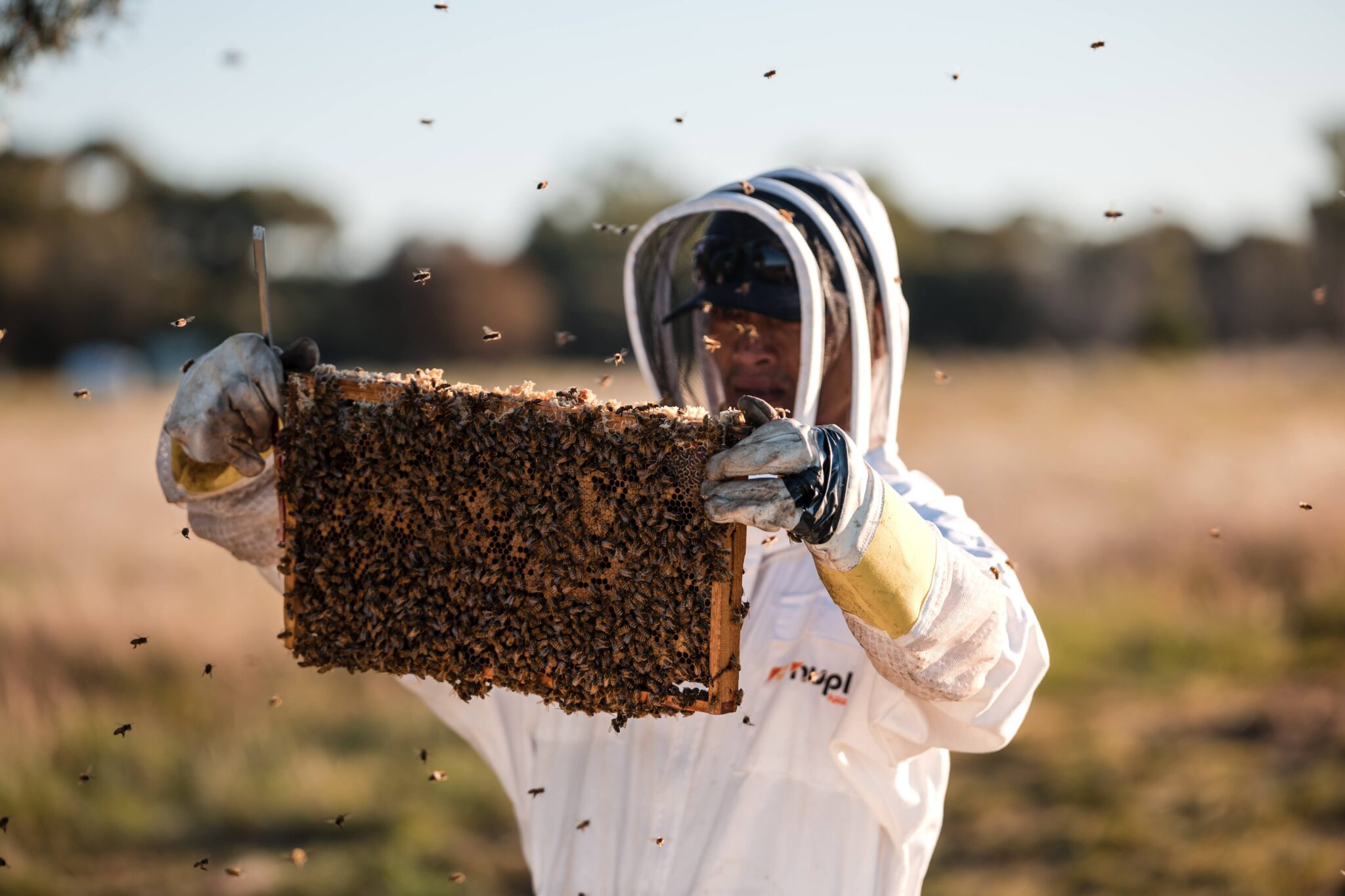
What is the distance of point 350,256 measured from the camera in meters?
57.5

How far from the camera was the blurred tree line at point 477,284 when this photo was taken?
1892 inches

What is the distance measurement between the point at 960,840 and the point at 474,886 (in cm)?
363

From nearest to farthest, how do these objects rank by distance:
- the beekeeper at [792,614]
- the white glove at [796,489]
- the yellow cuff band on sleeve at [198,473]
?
the white glove at [796,489] → the beekeeper at [792,614] → the yellow cuff band on sleeve at [198,473]

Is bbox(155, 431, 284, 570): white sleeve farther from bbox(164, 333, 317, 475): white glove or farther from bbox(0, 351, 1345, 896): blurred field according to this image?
bbox(0, 351, 1345, 896): blurred field

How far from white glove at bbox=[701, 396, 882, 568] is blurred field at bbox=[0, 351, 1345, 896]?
2895 millimetres

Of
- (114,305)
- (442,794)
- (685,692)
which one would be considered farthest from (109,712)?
(114,305)

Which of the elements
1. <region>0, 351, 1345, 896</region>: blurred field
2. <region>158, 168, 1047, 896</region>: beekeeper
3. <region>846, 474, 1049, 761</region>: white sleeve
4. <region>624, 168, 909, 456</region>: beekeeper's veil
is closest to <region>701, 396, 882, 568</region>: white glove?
<region>158, 168, 1047, 896</region>: beekeeper

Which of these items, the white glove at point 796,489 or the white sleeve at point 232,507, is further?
the white sleeve at point 232,507

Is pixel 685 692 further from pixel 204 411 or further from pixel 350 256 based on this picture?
pixel 350 256

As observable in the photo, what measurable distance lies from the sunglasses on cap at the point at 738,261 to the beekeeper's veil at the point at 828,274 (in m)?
0.03

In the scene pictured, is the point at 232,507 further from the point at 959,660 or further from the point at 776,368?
the point at 959,660

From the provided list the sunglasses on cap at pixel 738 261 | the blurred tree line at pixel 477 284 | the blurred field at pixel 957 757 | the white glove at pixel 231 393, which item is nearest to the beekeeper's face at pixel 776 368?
the sunglasses on cap at pixel 738 261

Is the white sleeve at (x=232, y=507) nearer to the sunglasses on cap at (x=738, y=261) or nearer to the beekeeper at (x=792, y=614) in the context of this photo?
the beekeeper at (x=792, y=614)

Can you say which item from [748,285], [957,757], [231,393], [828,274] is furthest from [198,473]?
[957,757]
